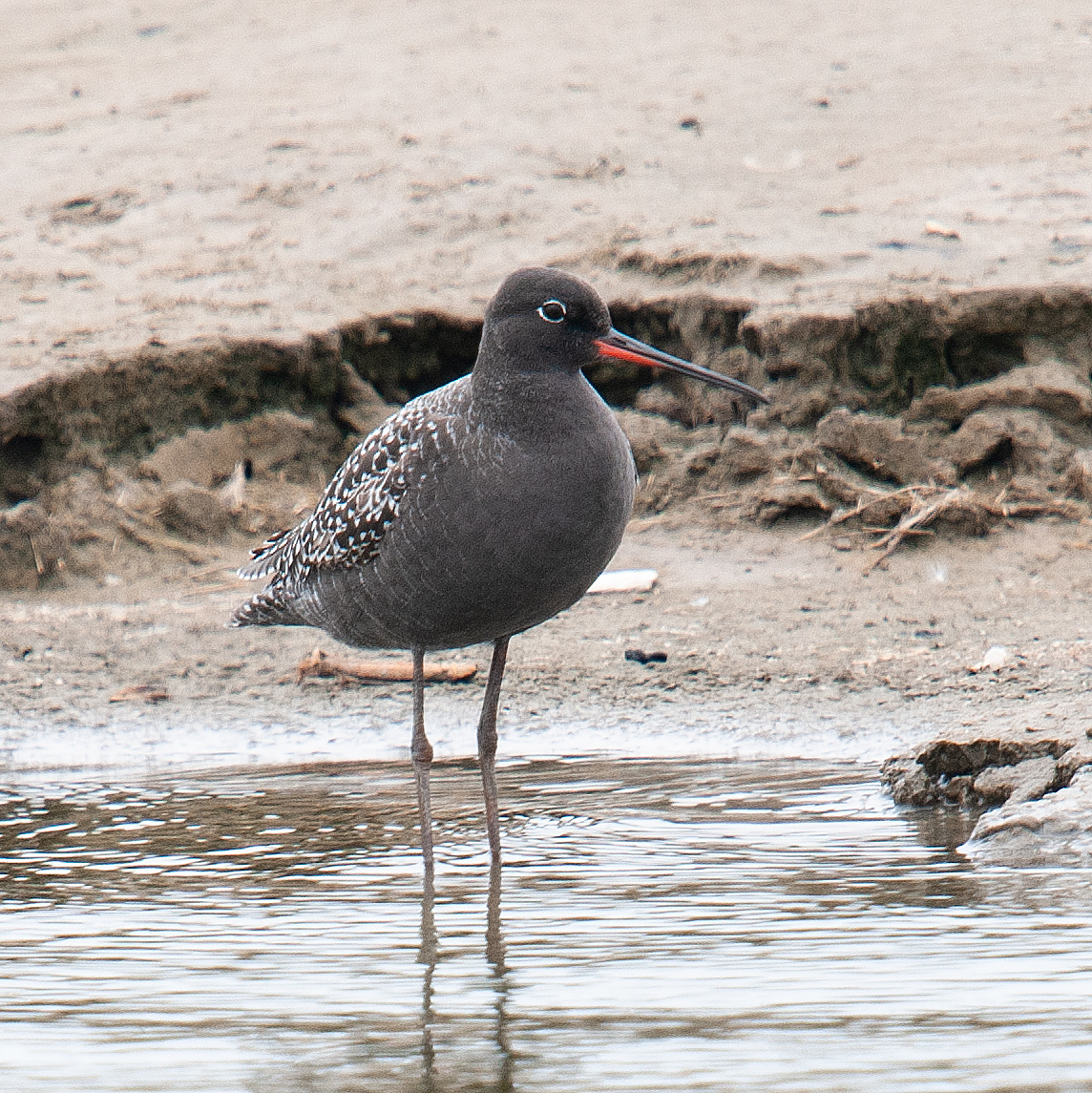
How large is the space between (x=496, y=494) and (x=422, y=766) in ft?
3.27

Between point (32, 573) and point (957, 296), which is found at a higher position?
point (957, 296)

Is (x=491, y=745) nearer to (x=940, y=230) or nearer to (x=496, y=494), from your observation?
(x=496, y=494)

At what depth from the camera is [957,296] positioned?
8258 mm

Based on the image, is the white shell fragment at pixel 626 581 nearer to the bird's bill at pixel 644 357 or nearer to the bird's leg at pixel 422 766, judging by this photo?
the bird's leg at pixel 422 766

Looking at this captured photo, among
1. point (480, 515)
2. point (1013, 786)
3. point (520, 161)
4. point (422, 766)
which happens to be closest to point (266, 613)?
point (422, 766)

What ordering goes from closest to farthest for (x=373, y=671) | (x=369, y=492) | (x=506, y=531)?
(x=506, y=531), (x=369, y=492), (x=373, y=671)

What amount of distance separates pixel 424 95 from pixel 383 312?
2.58 m

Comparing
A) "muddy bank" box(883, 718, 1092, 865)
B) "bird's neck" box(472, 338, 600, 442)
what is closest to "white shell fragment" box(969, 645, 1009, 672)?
"muddy bank" box(883, 718, 1092, 865)

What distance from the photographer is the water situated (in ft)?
12.4

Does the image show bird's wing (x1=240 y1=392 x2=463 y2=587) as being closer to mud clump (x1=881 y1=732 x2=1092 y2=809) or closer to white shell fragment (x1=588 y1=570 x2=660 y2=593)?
mud clump (x1=881 y1=732 x2=1092 y2=809)

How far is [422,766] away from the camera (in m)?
5.73

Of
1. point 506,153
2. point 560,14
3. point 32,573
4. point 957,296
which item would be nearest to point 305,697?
point 32,573

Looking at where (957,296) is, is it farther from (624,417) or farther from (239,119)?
(239,119)

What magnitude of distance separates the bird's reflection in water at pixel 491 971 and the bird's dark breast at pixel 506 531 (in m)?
0.79
